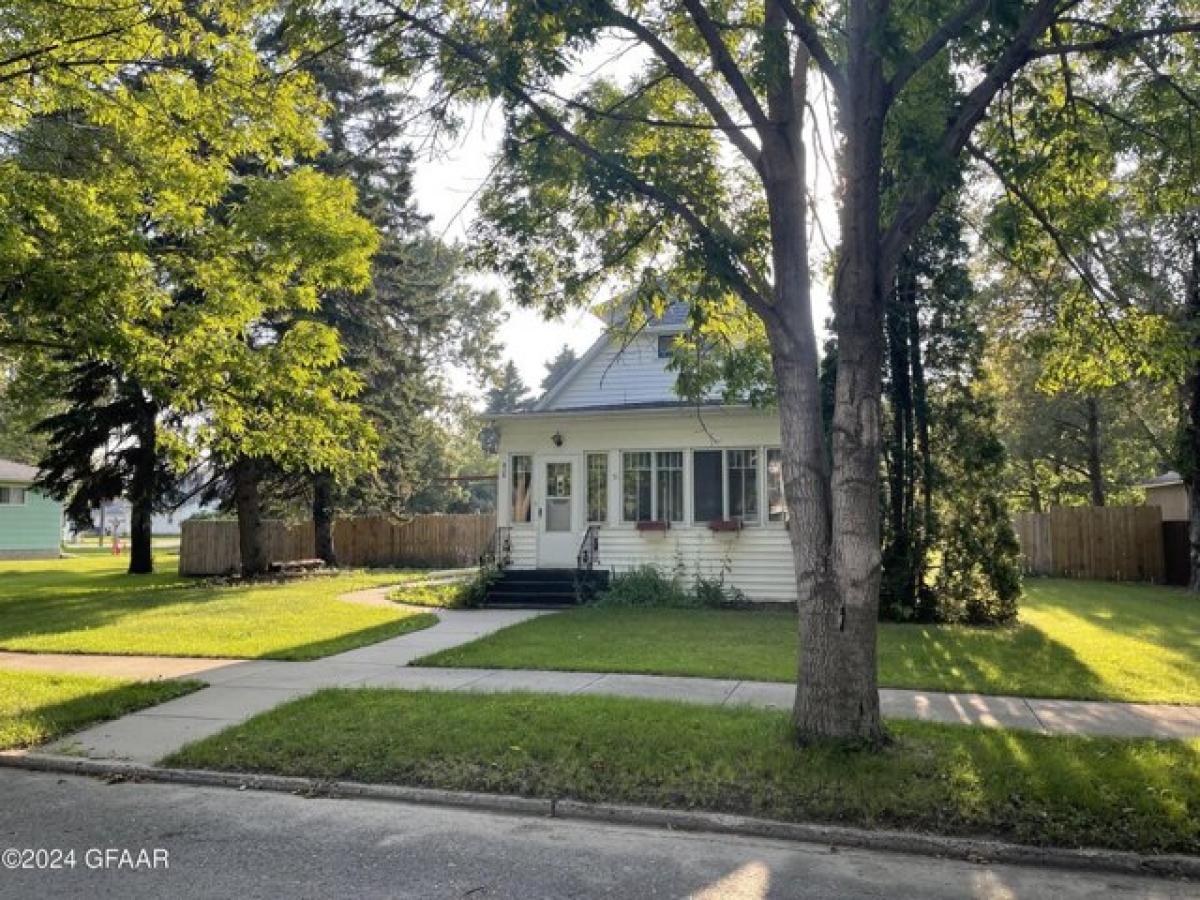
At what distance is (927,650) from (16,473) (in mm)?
40818

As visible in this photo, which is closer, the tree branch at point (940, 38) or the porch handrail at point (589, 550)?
the tree branch at point (940, 38)

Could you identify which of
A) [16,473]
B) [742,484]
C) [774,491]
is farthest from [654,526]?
[16,473]

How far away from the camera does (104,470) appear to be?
21297 millimetres

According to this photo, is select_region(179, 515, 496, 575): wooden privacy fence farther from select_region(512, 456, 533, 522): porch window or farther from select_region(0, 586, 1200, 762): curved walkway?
select_region(0, 586, 1200, 762): curved walkway

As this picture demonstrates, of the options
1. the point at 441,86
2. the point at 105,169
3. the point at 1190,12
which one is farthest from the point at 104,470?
the point at 1190,12

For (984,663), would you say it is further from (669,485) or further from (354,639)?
(354,639)

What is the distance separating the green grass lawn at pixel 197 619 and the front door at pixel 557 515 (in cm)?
346

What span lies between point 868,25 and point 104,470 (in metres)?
21.4

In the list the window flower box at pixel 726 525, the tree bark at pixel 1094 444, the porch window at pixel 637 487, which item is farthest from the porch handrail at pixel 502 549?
the tree bark at pixel 1094 444

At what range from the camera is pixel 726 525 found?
1628cm

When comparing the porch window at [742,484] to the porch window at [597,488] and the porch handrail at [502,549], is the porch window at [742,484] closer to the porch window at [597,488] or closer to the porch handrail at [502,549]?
the porch window at [597,488]

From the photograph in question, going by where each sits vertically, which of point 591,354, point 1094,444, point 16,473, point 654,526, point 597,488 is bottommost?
point 654,526

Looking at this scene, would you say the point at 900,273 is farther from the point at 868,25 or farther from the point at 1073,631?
the point at 868,25

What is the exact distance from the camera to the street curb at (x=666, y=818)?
15.1 ft
